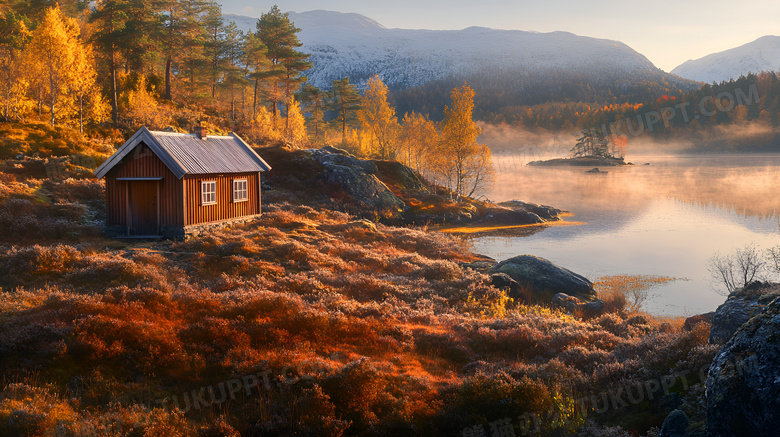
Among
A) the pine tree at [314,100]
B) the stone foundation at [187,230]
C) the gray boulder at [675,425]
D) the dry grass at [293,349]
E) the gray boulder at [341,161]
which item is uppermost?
the pine tree at [314,100]

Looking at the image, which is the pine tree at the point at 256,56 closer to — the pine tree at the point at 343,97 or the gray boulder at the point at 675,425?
the pine tree at the point at 343,97

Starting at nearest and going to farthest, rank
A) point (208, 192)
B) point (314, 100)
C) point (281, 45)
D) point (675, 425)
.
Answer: point (675, 425)
point (208, 192)
point (281, 45)
point (314, 100)

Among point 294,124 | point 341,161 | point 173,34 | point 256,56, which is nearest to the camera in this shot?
point 341,161

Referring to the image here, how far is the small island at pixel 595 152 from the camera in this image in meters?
137

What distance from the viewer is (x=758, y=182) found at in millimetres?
73062

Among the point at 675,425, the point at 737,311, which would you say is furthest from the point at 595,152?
the point at 675,425

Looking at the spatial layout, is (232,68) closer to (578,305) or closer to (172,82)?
(172,82)

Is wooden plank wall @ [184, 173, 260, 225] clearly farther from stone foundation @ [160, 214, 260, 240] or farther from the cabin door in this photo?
the cabin door

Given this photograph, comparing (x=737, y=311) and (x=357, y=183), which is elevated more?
(x=357, y=183)

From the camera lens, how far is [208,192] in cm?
2459

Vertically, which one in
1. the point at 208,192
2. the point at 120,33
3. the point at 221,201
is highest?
the point at 120,33

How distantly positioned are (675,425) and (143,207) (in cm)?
2470

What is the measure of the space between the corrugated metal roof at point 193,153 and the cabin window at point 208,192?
0.83m

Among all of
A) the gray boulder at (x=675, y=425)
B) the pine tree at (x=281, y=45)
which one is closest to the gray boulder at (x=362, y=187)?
the pine tree at (x=281, y=45)
